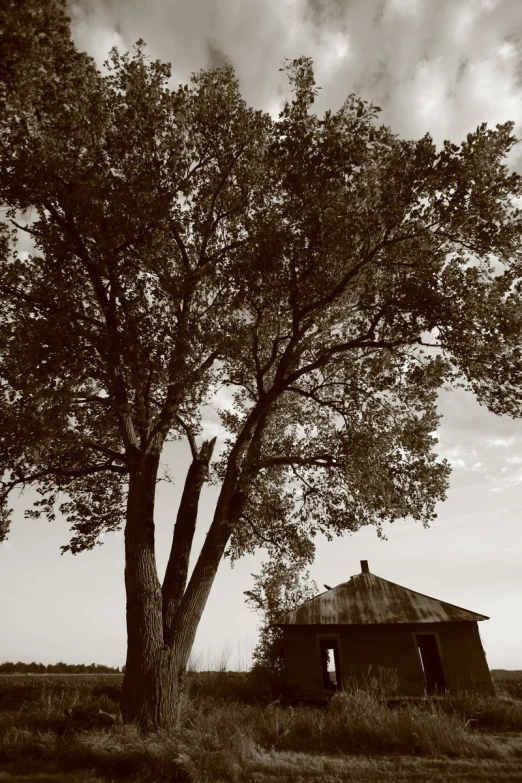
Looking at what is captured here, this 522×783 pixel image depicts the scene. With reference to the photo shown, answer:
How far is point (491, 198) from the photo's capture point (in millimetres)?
10117

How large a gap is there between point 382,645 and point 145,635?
13648mm

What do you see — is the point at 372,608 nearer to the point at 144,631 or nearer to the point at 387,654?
the point at 387,654

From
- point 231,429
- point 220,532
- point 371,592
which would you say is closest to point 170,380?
point 220,532

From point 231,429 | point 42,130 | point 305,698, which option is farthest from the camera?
point 305,698

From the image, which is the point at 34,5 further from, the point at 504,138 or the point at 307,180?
the point at 504,138

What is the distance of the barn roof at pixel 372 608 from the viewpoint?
19.6 metres

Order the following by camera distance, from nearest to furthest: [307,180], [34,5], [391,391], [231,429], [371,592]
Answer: [34,5] → [307,180] → [391,391] → [231,429] → [371,592]

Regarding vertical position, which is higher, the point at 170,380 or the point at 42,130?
the point at 42,130

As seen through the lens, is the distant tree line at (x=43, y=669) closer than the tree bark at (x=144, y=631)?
No

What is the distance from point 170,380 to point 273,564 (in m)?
8.29

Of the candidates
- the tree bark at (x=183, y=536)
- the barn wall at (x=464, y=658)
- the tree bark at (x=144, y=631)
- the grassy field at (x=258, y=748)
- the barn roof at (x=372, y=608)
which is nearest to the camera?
the grassy field at (x=258, y=748)

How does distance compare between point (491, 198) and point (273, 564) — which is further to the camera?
point (273, 564)

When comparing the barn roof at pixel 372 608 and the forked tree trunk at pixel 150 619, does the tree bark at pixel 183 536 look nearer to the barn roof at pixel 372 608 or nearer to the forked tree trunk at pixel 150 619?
the forked tree trunk at pixel 150 619

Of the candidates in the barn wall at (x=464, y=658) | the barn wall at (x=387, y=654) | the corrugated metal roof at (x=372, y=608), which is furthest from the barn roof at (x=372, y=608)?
the barn wall at (x=464, y=658)
